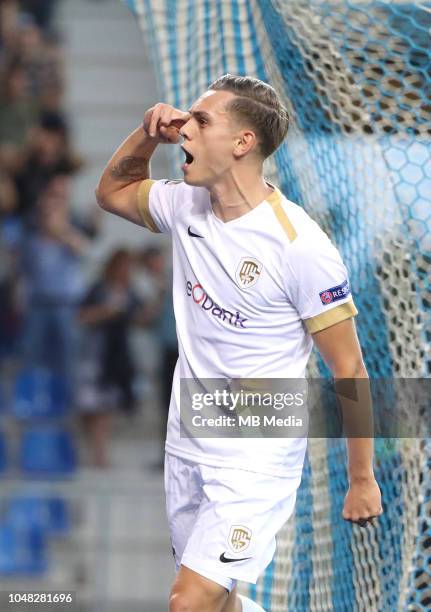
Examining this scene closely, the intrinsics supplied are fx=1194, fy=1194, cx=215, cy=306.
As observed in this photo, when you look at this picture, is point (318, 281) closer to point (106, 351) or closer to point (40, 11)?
point (106, 351)

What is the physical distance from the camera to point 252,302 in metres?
3.31

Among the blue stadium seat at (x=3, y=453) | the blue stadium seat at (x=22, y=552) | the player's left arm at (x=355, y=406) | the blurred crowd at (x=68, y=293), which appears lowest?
the blue stadium seat at (x=22, y=552)

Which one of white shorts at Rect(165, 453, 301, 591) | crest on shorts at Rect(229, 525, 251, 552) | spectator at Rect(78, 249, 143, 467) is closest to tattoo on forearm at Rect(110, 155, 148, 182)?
white shorts at Rect(165, 453, 301, 591)

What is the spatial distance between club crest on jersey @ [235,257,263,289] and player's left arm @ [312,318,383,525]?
0.75ft

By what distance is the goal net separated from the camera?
3725mm

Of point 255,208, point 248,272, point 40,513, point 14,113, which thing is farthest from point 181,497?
point 14,113

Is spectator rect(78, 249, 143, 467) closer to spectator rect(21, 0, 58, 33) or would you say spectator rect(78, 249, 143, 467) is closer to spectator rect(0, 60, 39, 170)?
spectator rect(0, 60, 39, 170)

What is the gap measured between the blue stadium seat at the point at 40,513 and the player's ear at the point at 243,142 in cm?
404

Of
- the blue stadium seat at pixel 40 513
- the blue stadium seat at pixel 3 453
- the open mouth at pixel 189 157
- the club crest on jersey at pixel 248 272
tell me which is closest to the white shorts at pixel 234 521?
the club crest on jersey at pixel 248 272

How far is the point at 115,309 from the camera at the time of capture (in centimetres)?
812

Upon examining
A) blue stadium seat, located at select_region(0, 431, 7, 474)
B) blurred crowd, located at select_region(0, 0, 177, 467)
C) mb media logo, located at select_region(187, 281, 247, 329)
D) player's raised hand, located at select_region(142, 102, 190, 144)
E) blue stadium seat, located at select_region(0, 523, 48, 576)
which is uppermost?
player's raised hand, located at select_region(142, 102, 190, 144)

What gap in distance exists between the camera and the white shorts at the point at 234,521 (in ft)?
10.7

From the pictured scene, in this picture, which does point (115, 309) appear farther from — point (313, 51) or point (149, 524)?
point (313, 51)

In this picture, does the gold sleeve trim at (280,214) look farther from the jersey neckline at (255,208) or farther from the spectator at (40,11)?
the spectator at (40,11)
